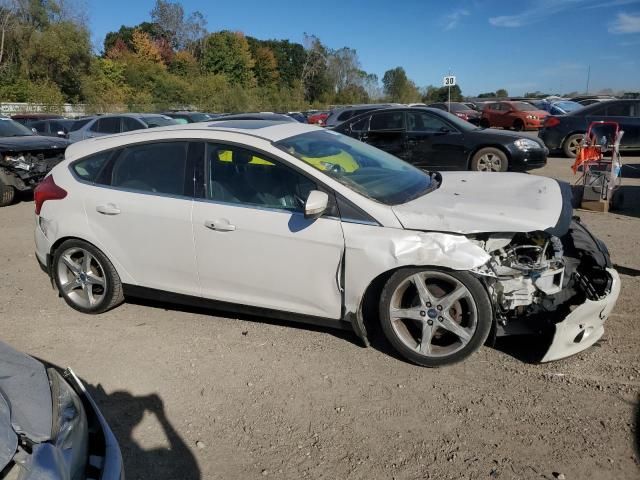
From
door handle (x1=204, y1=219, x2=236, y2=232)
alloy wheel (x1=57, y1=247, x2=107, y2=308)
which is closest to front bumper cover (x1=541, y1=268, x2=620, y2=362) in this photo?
door handle (x1=204, y1=219, x2=236, y2=232)

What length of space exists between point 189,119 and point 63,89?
33.9m

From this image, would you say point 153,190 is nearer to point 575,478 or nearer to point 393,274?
point 393,274

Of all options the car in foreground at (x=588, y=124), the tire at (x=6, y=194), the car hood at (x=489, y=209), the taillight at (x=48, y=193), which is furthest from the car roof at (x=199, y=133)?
the car in foreground at (x=588, y=124)

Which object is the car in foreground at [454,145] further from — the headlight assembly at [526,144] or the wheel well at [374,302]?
the wheel well at [374,302]

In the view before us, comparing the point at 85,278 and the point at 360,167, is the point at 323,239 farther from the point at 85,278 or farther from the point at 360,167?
the point at 85,278

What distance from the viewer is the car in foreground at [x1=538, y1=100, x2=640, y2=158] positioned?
1386 cm

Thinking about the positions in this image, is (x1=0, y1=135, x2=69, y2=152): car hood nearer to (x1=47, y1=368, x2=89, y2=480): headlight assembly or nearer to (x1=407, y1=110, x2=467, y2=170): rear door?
(x1=407, y1=110, x2=467, y2=170): rear door

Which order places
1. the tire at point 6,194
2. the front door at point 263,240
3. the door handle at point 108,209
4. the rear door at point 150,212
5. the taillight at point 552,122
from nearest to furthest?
the front door at point 263,240 → the rear door at point 150,212 → the door handle at point 108,209 → the tire at point 6,194 → the taillight at point 552,122

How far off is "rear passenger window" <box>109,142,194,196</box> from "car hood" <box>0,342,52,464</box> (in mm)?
2002

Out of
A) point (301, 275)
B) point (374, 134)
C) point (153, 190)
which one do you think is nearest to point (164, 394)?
point (301, 275)

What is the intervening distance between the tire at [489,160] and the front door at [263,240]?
25.0 ft

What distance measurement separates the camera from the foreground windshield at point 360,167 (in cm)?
380

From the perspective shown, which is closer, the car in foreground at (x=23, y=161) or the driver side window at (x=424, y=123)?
the car in foreground at (x=23, y=161)

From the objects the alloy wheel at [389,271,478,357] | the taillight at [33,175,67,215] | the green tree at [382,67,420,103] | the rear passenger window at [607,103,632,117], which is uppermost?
the green tree at [382,67,420,103]
